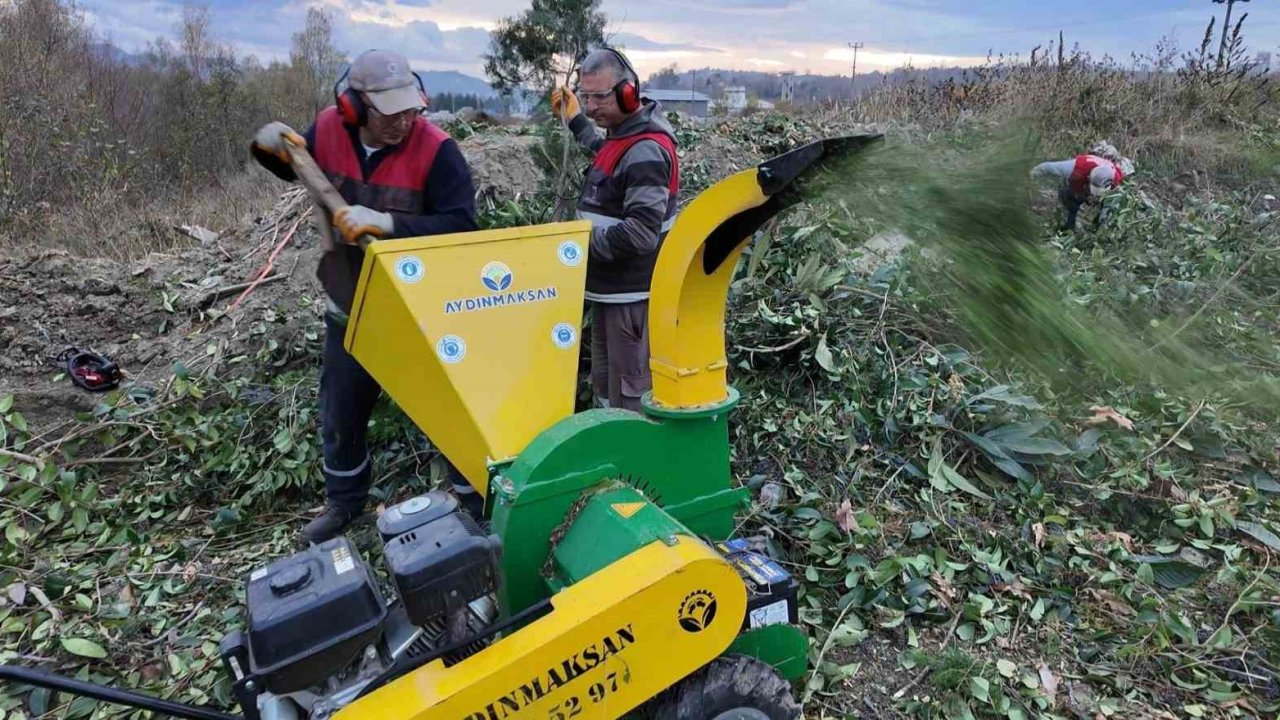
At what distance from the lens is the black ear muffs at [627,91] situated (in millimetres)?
3139

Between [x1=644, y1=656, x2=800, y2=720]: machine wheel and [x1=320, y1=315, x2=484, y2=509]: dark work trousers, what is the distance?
131 centimetres

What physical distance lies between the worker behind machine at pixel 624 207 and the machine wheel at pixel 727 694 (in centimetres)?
147

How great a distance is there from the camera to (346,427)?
3260 millimetres

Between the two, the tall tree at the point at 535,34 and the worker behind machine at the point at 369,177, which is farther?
the tall tree at the point at 535,34

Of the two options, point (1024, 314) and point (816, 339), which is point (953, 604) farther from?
point (816, 339)

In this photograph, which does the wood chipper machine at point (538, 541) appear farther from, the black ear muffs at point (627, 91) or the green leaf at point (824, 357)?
the green leaf at point (824, 357)

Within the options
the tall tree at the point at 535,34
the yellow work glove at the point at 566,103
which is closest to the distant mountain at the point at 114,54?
the tall tree at the point at 535,34

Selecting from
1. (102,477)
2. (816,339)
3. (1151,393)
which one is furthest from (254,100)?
(1151,393)

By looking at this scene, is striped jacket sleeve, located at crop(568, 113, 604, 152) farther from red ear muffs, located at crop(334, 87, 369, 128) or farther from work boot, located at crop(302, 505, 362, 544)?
work boot, located at crop(302, 505, 362, 544)

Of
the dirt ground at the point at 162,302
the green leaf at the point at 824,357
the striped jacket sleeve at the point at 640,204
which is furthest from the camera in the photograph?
the dirt ground at the point at 162,302

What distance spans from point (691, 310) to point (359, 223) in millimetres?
1295

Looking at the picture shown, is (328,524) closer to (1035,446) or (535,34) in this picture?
(1035,446)

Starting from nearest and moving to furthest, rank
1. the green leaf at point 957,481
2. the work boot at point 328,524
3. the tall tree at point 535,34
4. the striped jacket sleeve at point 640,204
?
1. the striped jacket sleeve at point 640,204
2. the work boot at point 328,524
3. the green leaf at point 957,481
4. the tall tree at point 535,34

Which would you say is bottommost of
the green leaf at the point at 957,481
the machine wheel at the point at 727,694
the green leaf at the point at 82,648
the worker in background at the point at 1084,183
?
the green leaf at the point at 82,648
